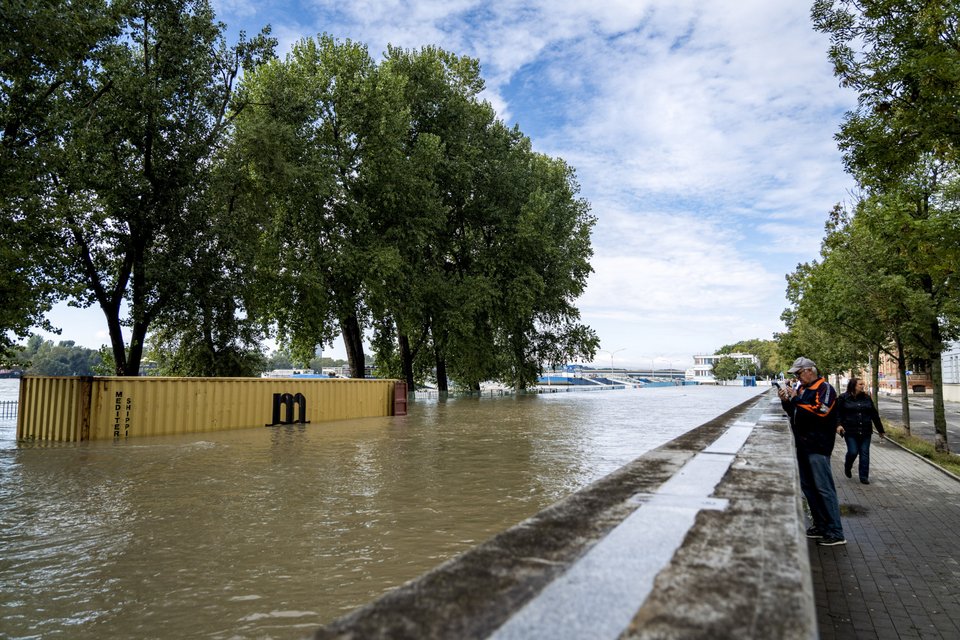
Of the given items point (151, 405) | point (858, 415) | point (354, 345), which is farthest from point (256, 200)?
point (858, 415)

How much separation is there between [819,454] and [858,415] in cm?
477

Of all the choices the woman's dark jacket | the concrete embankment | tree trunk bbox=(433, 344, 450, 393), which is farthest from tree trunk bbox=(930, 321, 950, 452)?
tree trunk bbox=(433, 344, 450, 393)

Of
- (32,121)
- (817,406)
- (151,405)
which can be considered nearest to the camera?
(817,406)

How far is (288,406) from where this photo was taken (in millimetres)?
21719

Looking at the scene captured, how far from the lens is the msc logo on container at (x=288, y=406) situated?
21.2m

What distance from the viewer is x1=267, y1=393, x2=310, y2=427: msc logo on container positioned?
21219 mm

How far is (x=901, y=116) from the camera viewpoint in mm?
8422

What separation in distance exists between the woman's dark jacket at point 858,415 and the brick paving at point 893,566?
96cm

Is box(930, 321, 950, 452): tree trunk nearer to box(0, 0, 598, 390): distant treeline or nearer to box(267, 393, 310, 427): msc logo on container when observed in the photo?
box(267, 393, 310, 427): msc logo on container

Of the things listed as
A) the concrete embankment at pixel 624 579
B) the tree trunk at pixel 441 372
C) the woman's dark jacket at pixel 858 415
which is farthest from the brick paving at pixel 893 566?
the tree trunk at pixel 441 372

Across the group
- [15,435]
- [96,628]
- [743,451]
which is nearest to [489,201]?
[15,435]

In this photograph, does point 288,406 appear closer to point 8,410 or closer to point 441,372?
point 8,410

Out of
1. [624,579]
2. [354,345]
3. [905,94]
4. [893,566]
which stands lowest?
[893,566]

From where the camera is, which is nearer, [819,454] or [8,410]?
[819,454]
